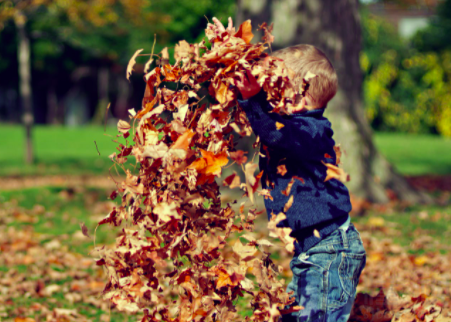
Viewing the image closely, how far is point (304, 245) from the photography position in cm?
235

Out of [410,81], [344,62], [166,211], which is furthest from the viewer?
[410,81]

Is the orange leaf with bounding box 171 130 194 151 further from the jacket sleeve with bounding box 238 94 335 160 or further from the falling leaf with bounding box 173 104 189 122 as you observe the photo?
the jacket sleeve with bounding box 238 94 335 160

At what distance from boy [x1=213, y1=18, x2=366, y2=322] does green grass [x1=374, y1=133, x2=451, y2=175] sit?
10.1 metres

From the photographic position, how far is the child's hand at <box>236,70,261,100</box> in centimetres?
204

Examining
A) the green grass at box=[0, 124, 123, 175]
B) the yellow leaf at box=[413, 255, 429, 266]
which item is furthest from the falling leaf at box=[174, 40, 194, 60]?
the green grass at box=[0, 124, 123, 175]

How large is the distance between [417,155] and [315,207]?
561 inches

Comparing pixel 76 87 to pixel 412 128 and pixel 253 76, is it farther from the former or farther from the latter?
pixel 253 76

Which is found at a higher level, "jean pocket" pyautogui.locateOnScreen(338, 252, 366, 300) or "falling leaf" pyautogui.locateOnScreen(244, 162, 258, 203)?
"falling leaf" pyautogui.locateOnScreen(244, 162, 258, 203)

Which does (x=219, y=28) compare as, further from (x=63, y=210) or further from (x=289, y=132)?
(x=63, y=210)

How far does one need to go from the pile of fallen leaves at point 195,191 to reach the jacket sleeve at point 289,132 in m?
0.05

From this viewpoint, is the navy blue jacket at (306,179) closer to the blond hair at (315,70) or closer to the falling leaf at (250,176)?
the blond hair at (315,70)

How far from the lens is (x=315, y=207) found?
90.3 inches

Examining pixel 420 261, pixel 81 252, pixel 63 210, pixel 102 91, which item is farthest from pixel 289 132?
pixel 102 91

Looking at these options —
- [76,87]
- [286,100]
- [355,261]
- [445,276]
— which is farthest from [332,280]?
[76,87]
